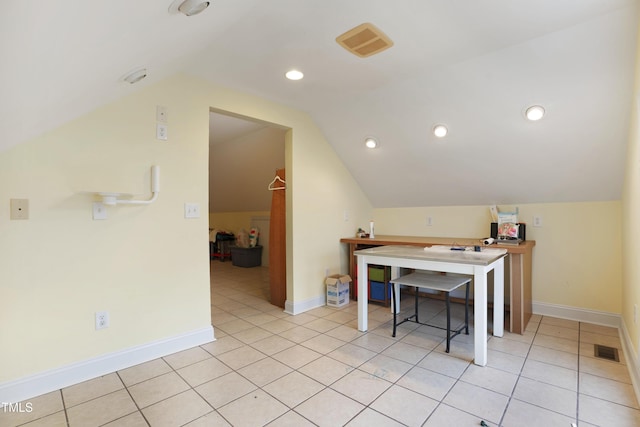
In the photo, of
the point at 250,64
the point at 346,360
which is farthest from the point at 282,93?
the point at 346,360

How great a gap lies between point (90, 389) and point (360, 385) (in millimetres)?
1682

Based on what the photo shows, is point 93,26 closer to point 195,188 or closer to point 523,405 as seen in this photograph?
point 195,188

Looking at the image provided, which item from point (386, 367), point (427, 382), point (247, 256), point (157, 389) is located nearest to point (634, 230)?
point (427, 382)

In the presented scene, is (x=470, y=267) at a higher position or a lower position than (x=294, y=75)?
lower

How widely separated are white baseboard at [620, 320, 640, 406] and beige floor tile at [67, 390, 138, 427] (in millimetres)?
2879

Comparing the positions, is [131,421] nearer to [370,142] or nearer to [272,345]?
[272,345]

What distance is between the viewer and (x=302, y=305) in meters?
3.39

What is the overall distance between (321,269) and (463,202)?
1.85 meters

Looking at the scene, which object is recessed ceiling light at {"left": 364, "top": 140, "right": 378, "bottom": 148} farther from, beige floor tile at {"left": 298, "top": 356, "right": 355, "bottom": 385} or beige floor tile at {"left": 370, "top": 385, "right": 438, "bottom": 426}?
beige floor tile at {"left": 370, "top": 385, "right": 438, "bottom": 426}

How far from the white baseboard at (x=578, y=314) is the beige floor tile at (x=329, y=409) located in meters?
2.52

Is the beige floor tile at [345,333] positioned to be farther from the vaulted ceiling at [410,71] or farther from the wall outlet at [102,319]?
the vaulted ceiling at [410,71]

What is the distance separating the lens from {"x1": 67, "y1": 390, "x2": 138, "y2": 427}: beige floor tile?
1.62m

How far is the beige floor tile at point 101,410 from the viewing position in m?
1.62

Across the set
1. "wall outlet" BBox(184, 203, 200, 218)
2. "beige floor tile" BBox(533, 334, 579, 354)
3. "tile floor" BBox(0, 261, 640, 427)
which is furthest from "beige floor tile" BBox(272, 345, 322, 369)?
"beige floor tile" BBox(533, 334, 579, 354)
